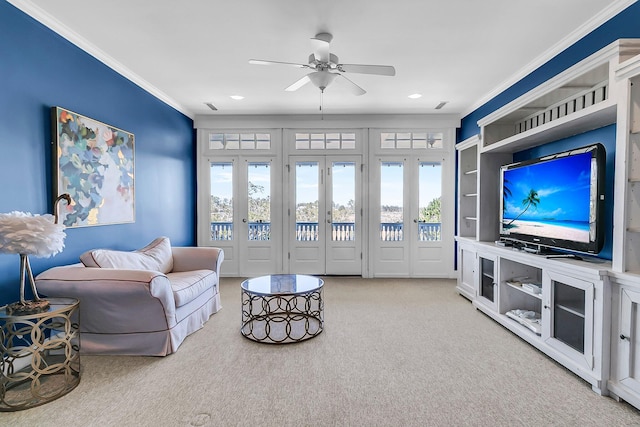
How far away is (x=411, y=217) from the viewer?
207 inches

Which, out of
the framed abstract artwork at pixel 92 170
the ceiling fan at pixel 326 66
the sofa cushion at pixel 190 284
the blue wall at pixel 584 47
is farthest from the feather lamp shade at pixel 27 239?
the blue wall at pixel 584 47

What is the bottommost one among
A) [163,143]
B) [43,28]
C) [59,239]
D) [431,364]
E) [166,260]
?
[431,364]

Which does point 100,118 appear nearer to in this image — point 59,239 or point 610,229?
point 59,239

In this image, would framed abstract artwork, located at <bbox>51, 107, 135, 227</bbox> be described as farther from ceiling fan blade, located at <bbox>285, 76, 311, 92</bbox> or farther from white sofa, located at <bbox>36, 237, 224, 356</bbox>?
→ ceiling fan blade, located at <bbox>285, 76, 311, 92</bbox>

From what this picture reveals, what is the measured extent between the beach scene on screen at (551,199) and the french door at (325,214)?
2.39 metres

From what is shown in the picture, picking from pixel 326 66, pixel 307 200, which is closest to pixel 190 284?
pixel 326 66

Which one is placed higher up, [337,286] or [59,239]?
[59,239]

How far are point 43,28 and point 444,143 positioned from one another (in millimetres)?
5103

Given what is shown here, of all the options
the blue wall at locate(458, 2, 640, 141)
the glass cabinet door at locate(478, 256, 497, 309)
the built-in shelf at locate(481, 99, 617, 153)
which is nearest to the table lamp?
the built-in shelf at locate(481, 99, 617, 153)

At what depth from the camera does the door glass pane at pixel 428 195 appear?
17.3 ft

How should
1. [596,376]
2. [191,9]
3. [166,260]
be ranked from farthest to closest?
[166,260], [191,9], [596,376]

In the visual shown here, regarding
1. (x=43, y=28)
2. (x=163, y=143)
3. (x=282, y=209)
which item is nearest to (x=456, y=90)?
(x=282, y=209)

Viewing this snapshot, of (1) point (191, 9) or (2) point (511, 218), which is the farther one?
(2) point (511, 218)

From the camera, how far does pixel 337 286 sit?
4742 mm
